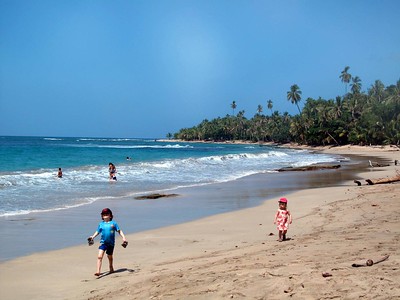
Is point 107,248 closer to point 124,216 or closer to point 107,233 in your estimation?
point 107,233

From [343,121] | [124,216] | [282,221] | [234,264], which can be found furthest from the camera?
[343,121]

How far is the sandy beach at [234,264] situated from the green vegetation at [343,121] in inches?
2618

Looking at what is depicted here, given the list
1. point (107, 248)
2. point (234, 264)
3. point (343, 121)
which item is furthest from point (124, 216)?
point (343, 121)

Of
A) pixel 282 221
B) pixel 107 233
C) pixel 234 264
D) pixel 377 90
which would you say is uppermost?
pixel 377 90

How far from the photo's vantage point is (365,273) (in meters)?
5.20

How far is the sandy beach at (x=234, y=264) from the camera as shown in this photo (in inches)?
200

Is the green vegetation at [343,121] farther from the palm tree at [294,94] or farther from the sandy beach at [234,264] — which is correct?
the sandy beach at [234,264]

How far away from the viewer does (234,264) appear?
258 inches

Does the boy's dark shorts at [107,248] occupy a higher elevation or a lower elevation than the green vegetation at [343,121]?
lower

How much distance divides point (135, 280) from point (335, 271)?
9.35 feet

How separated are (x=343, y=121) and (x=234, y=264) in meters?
91.8

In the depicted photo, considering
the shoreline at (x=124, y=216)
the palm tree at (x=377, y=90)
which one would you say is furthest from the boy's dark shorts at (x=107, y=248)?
the palm tree at (x=377, y=90)

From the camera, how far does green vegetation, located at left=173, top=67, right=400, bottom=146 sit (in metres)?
75.6

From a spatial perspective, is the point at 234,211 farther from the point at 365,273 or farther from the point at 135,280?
the point at 365,273
